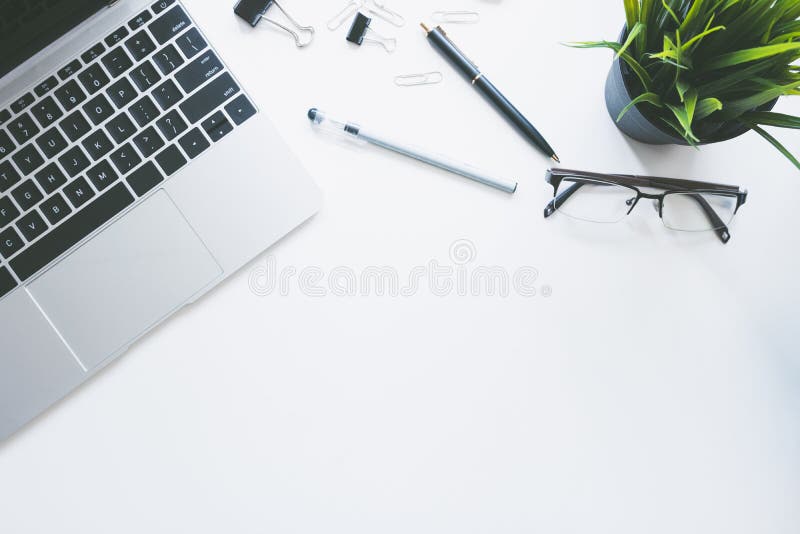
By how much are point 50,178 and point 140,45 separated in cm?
18

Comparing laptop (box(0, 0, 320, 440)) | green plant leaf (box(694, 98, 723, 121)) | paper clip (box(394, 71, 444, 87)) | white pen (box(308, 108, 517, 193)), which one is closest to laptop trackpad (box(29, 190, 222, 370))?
laptop (box(0, 0, 320, 440))

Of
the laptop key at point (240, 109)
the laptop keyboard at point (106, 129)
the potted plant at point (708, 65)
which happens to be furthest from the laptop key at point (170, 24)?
the potted plant at point (708, 65)

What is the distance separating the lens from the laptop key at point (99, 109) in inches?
26.1

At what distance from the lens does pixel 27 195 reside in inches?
25.8

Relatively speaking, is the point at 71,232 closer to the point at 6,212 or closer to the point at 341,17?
the point at 6,212

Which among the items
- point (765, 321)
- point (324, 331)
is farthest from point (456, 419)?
point (765, 321)

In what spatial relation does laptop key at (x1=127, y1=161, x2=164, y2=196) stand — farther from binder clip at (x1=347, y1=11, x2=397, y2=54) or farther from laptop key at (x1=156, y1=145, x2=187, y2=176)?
binder clip at (x1=347, y1=11, x2=397, y2=54)

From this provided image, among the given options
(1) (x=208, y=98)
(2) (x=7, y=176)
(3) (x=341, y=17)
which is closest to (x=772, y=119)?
(3) (x=341, y=17)

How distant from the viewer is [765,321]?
77cm

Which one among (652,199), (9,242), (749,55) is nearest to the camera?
(749,55)

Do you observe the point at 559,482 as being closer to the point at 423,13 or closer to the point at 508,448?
the point at 508,448

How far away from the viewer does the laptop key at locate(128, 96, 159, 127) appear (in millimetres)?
666

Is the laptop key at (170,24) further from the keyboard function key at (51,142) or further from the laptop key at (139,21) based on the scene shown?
the keyboard function key at (51,142)

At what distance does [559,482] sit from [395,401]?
0.24 meters
